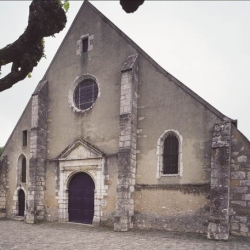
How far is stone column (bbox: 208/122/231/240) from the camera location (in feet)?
28.2

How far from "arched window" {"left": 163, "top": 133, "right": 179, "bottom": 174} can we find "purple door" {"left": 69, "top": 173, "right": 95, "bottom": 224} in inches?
142

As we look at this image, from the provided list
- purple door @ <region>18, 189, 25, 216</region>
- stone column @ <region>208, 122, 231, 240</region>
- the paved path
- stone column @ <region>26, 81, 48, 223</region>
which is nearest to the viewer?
the paved path

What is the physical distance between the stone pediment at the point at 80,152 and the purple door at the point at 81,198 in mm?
896

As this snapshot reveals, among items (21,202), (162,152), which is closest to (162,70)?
(162,152)

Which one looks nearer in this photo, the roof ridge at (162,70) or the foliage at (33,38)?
the foliage at (33,38)

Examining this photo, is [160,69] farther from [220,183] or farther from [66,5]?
[66,5]

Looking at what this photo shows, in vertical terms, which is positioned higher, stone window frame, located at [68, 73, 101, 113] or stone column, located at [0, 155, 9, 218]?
stone window frame, located at [68, 73, 101, 113]

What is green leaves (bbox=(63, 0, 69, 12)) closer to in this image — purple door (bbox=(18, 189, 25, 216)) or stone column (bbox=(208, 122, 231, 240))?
stone column (bbox=(208, 122, 231, 240))

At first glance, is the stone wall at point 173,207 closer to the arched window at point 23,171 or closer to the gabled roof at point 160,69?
the gabled roof at point 160,69

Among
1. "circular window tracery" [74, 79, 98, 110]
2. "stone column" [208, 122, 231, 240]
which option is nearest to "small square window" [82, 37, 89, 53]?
"circular window tracery" [74, 79, 98, 110]

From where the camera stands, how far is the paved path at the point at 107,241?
24.6 ft

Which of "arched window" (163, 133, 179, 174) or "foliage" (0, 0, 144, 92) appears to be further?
"arched window" (163, 133, 179, 174)

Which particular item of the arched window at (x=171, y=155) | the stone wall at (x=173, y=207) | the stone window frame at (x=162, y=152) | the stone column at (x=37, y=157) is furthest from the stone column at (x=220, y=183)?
the stone column at (x=37, y=157)

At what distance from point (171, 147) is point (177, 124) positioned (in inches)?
36.7
